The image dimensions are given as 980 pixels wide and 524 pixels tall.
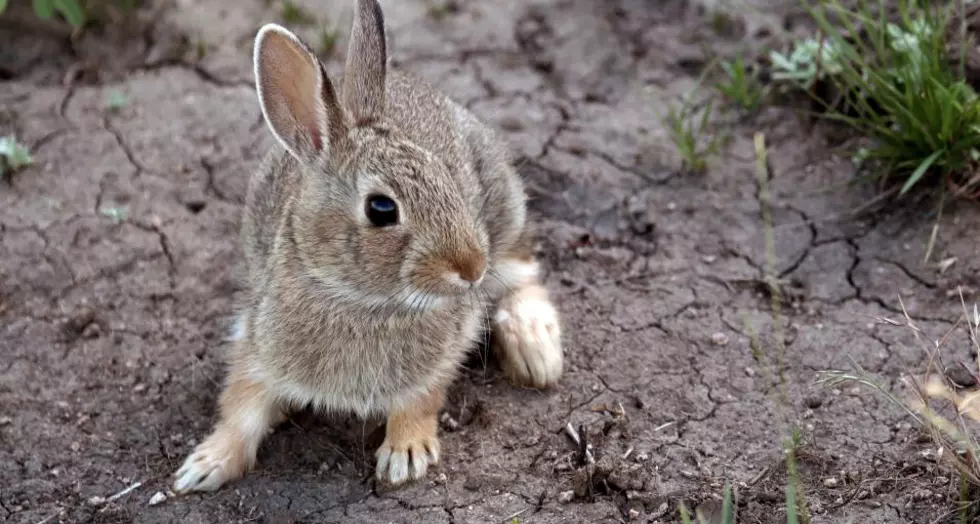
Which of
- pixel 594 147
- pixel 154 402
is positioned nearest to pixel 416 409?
pixel 154 402

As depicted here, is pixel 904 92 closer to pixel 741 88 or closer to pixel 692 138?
pixel 741 88

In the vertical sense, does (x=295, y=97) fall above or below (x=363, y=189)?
above

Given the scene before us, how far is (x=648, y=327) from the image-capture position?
3980 mm

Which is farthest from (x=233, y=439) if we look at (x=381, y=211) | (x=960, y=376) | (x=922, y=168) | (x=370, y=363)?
(x=922, y=168)

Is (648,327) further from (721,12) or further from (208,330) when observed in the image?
(721,12)

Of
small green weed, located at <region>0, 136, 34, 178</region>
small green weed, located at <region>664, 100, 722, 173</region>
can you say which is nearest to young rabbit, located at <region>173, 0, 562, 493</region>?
small green weed, located at <region>664, 100, 722, 173</region>

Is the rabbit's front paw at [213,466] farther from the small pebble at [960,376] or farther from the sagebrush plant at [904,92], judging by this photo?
the sagebrush plant at [904,92]

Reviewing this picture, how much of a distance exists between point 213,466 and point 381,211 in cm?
103

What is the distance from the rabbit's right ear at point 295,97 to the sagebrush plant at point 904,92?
6.58 feet

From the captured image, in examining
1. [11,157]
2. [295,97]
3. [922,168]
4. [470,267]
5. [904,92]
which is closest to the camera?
[470,267]

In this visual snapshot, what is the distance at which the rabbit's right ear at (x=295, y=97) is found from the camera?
3105 millimetres

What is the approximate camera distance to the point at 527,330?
379cm

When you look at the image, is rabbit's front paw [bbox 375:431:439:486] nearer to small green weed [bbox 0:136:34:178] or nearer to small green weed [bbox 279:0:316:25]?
small green weed [bbox 0:136:34:178]

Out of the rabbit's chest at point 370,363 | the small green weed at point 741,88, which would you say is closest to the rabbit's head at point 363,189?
the rabbit's chest at point 370,363
